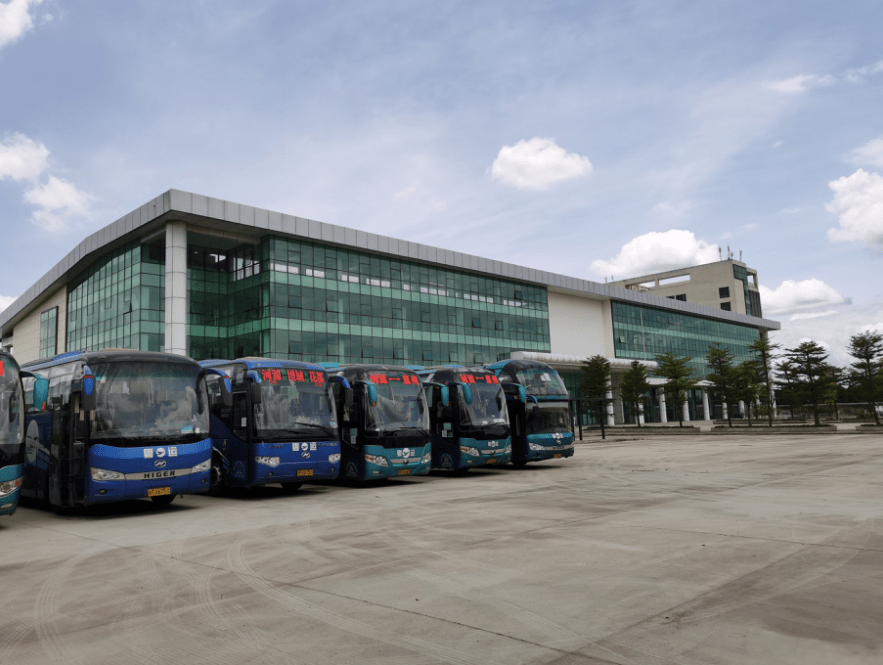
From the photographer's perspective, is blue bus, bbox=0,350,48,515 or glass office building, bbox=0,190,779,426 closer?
blue bus, bbox=0,350,48,515

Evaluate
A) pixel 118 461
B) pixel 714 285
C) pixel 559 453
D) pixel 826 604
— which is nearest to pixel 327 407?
pixel 118 461

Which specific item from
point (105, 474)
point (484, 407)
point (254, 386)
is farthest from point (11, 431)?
point (484, 407)

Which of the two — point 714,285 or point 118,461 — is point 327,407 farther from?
point 714,285

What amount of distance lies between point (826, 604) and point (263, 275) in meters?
37.3

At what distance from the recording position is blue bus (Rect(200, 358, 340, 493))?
46.3 feet

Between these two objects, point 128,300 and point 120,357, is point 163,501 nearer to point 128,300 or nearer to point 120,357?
point 120,357

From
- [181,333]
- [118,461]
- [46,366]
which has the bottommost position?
[118,461]

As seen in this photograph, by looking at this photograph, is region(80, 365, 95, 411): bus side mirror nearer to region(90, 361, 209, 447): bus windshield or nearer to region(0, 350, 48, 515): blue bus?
region(90, 361, 209, 447): bus windshield

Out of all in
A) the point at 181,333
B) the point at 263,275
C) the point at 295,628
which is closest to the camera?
the point at 295,628

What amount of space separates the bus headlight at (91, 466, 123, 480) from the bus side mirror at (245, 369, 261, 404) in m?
3.20

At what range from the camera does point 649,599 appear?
18.8 feet

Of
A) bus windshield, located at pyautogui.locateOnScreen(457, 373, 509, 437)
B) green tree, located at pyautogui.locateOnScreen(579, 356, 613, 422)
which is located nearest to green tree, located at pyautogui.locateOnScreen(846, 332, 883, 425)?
green tree, located at pyautogui.locateOnScreen(579, 356, 613, 422)

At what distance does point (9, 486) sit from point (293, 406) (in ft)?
18.0

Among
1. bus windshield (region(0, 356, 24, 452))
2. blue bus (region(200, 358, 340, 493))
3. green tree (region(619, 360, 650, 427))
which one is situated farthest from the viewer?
green tree (region(619, 360, 650, 427))
